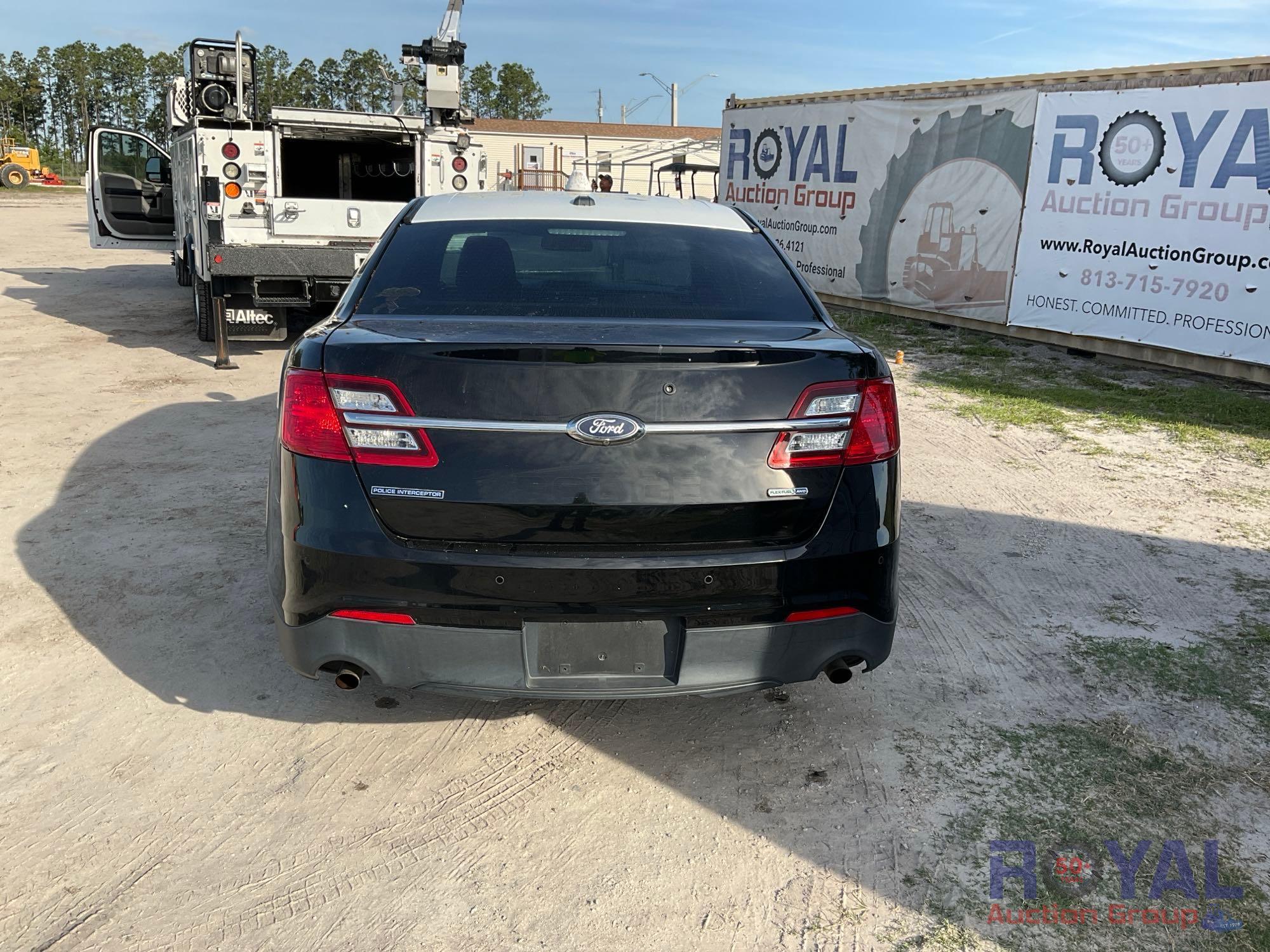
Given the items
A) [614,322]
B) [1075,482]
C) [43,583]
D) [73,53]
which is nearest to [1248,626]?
[1075,482]

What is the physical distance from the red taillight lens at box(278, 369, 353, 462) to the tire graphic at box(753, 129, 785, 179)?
1330 cm

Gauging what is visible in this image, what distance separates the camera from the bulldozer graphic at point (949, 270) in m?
11.6

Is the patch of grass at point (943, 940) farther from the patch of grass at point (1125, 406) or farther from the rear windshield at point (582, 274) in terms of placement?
the patch of grass at point (1125, 406)

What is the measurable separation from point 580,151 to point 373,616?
175ft

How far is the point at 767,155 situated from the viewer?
1523cm

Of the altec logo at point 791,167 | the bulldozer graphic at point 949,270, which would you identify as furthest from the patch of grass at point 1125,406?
the altec logo at point 791,167

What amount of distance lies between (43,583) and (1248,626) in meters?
5.08

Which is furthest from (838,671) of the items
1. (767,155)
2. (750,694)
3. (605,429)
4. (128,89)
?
(128,89)

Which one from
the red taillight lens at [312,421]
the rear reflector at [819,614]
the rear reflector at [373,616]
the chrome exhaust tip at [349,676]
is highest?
the red taillight lens at [312,421]

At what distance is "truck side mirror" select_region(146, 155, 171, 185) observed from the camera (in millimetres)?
13492

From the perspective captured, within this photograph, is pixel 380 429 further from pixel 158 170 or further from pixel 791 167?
pixel 791 167

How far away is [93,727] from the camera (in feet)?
10.8

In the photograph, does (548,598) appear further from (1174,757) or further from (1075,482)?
(1075,482)

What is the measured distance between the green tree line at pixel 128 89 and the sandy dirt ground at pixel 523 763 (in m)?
78.4
